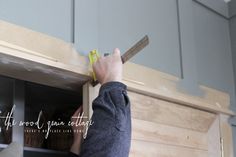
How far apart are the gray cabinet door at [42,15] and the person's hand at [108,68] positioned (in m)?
0.13

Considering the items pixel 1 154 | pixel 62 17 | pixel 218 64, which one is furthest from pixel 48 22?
pixel 218 64

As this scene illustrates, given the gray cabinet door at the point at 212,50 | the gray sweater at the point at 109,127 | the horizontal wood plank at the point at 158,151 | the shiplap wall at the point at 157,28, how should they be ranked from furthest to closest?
the gray cabinet door at the point at 212,50
the horizontal wood plank at the point at 158,151
the shiplap wall at the point at 157,28
the gray sweater at the point at 109,127

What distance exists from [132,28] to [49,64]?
0.46 meters

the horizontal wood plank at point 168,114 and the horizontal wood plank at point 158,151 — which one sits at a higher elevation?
the horizontal wood plank at point 168,114

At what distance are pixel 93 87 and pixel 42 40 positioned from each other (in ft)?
0.72

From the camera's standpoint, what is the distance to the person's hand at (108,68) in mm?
1306

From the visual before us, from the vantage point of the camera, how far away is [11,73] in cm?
133

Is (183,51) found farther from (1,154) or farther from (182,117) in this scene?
(1,154)

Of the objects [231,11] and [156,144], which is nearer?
[156,144]

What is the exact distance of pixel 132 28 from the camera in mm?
1647

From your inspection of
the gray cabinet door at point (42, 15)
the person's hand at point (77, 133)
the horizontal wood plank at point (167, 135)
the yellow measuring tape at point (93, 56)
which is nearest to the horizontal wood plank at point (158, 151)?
the horizontal wood plank at point (167, 135)

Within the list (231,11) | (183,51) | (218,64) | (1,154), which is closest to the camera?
(1,154)

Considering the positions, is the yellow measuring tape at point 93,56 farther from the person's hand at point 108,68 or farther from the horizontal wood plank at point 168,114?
the horizontal wood plank at point 168,114

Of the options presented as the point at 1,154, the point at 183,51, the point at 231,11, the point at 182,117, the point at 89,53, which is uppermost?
the point at 231,11
